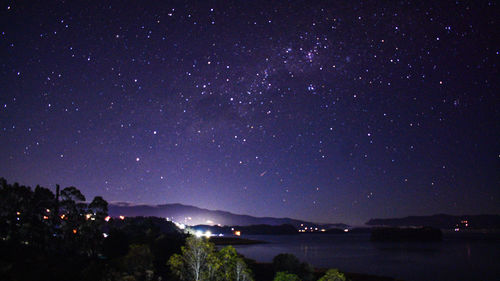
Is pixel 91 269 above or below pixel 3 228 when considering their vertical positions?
below

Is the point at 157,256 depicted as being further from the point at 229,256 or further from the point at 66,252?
the point at 229,256

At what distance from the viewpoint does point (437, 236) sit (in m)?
187

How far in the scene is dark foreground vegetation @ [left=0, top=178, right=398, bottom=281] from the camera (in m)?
23.4

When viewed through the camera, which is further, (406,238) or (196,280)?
(406,238)

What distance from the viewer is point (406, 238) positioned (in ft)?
629

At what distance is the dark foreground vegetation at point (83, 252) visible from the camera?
2338 centimetres

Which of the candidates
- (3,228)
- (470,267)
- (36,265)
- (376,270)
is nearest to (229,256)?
(36,265)

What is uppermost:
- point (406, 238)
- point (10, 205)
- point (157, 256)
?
point (10, 205)

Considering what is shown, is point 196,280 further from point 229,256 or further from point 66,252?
point 66,252

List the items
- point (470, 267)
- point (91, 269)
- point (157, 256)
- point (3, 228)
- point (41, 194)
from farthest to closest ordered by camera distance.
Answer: point (470, 267)
point (157, 256)
point (41, 194)
point (3, 228)
point (91, 269)

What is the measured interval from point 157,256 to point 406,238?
175338 millimetres

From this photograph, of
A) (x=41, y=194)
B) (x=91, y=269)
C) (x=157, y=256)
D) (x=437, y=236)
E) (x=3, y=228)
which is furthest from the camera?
(x=437, y=236)

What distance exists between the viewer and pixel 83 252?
43188 mm

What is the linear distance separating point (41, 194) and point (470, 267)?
80135 millimetres
